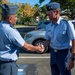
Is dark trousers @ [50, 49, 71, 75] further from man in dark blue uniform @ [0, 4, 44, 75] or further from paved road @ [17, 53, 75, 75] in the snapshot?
paved road @ [17, 53, 75, 75]

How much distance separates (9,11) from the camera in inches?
177

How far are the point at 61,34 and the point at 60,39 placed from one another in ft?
0.33

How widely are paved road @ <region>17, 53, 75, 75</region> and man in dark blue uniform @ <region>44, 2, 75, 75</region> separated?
12.3ft

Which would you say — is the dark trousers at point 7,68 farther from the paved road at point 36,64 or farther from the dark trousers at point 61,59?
the paved road at point 36,64

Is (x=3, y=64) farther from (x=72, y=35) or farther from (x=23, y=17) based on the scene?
(x=23, y=17)

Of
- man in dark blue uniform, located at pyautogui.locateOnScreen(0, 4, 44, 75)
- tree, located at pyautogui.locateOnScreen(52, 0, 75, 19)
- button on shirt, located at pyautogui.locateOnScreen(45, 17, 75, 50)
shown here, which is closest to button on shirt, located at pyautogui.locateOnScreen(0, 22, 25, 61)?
man in dark blue uniform, located at pyautogui.locateOnScreen(0, 4, 44, 75)

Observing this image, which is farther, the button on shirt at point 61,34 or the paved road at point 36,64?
the paved road at point 36,64

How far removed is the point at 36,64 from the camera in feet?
34.5

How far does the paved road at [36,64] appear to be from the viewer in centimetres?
912

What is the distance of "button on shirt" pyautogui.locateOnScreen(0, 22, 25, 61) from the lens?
4430 mm

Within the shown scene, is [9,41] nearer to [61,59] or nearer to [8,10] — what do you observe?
[8,10]

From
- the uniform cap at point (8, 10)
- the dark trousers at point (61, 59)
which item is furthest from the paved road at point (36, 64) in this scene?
the uniform cap at point (8, 10)

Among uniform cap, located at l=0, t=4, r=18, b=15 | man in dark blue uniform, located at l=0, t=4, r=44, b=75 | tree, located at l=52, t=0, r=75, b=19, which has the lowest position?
tree, located at l=52, t=0, r=75, b=19

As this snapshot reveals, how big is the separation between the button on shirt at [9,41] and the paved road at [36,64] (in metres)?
4.36
